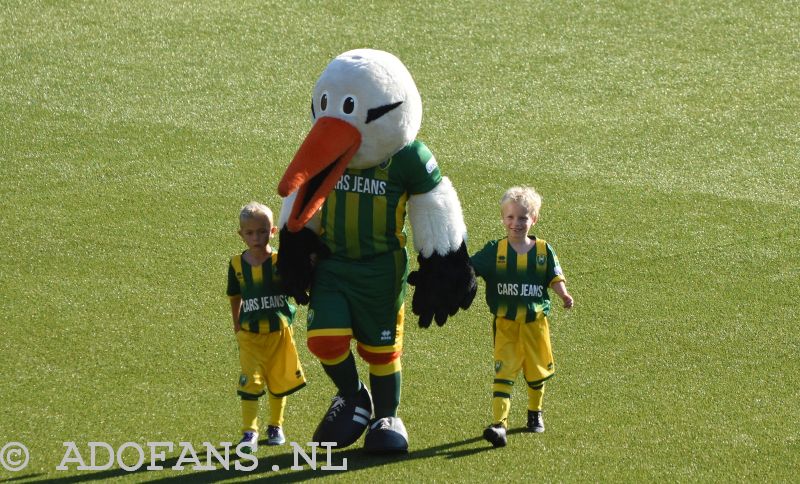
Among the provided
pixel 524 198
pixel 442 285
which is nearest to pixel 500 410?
pixel 442 285

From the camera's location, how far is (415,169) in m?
5.05

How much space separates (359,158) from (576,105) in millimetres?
4371

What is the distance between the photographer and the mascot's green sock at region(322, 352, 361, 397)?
5.18 m

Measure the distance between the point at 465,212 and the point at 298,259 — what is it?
8.44 feet

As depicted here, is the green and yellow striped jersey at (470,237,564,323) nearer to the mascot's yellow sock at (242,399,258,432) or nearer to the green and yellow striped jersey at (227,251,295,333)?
the green and yellow striped jersey at (227,251,295,333)

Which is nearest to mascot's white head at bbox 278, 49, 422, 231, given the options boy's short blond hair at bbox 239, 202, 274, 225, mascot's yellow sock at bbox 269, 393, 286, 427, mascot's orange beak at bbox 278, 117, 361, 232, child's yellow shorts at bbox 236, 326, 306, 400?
mascot's orange beak at bbox 278, 117, 361, 232

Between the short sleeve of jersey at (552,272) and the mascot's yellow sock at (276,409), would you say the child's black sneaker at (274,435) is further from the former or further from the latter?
the short sleeve of jersey at (552,272)

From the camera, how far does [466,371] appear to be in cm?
591

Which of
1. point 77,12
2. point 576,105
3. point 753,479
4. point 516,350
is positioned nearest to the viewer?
point 753,479

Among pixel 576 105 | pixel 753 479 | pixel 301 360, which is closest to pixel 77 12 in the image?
pixel 576 105

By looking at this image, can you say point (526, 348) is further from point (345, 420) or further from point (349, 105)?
point (349, 105)

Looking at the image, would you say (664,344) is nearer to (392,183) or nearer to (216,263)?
(392,183)

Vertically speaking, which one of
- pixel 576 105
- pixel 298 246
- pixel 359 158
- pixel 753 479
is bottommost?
pixel 753 479

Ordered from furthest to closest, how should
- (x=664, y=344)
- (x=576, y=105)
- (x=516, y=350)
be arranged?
(x=576, y=105) < (x=664, y=344) < (x=516, y=350)
